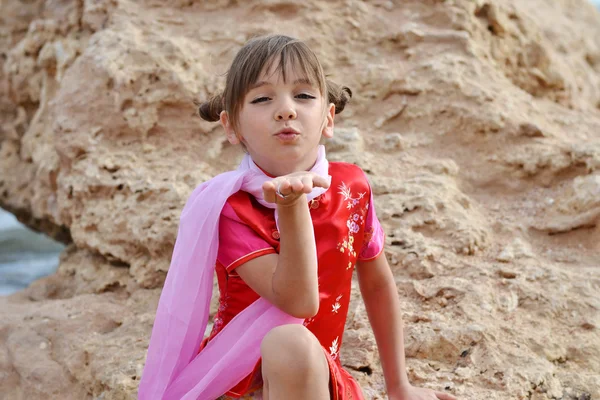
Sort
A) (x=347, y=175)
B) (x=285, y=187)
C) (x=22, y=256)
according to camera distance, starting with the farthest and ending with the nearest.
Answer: (x=22, y=256) → (x=347, y=175) → (x=285, y=187)

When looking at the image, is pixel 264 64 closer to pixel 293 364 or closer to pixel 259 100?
pixel 259 100

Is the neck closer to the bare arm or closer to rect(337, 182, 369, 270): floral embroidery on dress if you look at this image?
rect(337, 182, 369, 270): floral embroidery on dress

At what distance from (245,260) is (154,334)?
1.12ft

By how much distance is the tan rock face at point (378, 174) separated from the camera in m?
2.07

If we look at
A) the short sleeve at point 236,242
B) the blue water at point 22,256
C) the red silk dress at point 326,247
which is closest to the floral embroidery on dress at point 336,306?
the red silk dress at point 326,247

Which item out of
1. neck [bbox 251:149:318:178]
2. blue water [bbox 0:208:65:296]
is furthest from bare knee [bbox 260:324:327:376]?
blue water [bbox 0:208:65:296]

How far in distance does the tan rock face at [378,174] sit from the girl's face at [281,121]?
0.68 meters

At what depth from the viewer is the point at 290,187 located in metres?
1.38

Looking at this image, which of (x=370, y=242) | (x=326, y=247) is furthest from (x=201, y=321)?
(x=370, y=242)

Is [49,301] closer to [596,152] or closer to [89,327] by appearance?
[89,327]

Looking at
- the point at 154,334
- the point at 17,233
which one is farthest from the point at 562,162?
the point at 17,233

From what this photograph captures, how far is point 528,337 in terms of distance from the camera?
2.03 meters

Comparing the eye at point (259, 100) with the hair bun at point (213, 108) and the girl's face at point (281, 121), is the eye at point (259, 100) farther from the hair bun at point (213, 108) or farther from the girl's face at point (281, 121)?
the hair bun at point (213, 108)

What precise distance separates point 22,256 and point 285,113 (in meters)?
4.97
